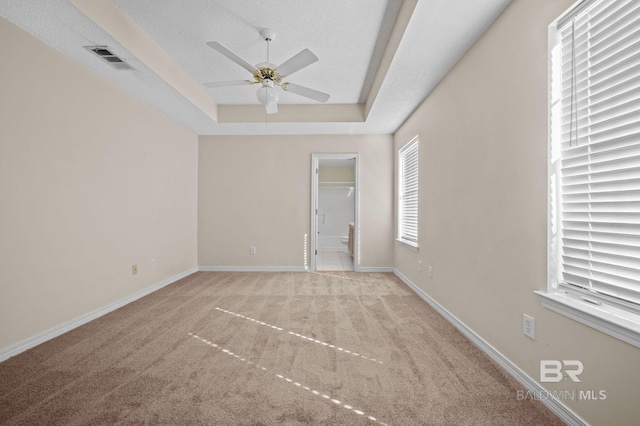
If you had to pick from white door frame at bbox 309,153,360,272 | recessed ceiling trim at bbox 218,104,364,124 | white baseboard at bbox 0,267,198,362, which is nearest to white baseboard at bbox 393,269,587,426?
white door frame at bbox 309,153,360,272

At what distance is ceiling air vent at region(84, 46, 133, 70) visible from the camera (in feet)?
8.07

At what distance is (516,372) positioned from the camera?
71.6 inches

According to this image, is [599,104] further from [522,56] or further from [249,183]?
[249,183]

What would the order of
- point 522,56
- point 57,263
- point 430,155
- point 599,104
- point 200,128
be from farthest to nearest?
point 200,128, point 430,155, point 57,263, point 522,56, point 599,104

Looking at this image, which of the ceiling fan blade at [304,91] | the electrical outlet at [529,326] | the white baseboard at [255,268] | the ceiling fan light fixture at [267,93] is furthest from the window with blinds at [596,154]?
the white baseboard at [255,268]

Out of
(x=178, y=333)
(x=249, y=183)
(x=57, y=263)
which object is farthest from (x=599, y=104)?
(x=249, y=183)

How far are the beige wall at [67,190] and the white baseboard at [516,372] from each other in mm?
3505

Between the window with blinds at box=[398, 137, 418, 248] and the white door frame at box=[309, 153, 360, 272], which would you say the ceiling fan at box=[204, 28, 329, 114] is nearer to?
the window with blinds at box=[398, 137, 418, 248]

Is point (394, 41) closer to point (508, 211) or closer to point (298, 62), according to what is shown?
point (298, 62)

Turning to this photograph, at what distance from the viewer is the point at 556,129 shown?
156 centimetres

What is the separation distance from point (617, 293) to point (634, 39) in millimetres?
1065

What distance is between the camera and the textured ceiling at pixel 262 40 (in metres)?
2.10

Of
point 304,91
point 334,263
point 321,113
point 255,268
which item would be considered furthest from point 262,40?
point 334,263

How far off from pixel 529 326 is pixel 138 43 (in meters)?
3.77
